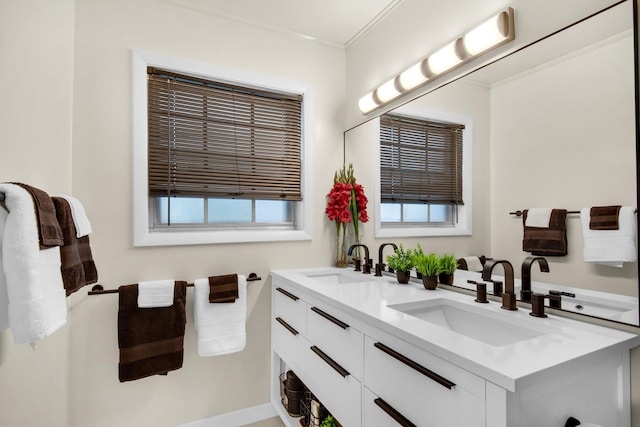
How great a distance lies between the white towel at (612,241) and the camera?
0.99 meters

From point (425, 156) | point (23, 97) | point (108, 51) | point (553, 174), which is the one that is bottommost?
point (553, 174)

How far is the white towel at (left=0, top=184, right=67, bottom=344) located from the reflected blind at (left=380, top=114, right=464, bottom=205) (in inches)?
65.5

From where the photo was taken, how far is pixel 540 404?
0.81 meters

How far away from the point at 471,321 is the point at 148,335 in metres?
1.61

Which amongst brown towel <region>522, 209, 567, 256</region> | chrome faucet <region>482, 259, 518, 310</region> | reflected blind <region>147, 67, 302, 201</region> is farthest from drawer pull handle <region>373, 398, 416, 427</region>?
reflected blind <region>147, 67, 302, 201</region>

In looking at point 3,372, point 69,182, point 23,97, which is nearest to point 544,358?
point 3,372

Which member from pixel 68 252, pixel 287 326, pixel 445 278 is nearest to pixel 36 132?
pixel 68 252

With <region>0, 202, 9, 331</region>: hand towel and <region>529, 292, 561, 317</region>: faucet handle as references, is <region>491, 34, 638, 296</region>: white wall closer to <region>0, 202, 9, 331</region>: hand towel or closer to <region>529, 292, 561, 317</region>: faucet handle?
<region>529, 292, 561, 317</region>: faucet handle

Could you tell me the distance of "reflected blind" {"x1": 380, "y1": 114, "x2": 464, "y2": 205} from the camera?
5.37 ft

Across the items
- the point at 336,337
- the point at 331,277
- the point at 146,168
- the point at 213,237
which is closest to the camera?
the point at 336,337

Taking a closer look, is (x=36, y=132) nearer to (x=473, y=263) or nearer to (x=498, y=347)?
(x=498, y=347)

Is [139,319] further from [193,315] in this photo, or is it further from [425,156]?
[425,156]

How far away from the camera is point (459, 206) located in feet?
5.28

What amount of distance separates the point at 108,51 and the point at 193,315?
1569 millimetres
